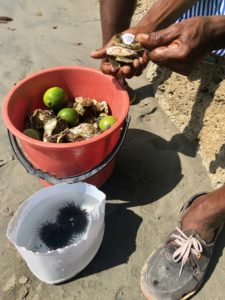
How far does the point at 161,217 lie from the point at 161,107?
0.81 metres

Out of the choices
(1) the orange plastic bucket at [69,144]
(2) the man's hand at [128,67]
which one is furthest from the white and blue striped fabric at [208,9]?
(1) the orange plastic bucket at [69,144]

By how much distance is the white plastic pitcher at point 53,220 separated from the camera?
4.90ft

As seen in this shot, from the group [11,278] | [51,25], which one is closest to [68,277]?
[11,278]

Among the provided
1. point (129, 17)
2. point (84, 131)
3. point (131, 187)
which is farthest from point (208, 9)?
point (131, 187)

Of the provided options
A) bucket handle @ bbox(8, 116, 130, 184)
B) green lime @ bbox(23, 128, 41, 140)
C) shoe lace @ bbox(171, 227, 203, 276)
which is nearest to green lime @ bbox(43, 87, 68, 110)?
green lime @ bbox(23, 128, 41, 140)

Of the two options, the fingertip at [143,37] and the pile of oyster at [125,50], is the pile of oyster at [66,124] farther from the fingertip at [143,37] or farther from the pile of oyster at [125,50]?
the fingertip at [143,37]

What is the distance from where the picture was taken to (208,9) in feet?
6.20

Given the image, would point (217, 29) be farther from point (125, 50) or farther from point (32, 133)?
point (32, 133)

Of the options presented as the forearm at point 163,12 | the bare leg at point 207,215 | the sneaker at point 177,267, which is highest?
→ the forearm at point 163,12

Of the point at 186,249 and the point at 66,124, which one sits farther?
the point at 66,124

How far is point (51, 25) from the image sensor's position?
315cm

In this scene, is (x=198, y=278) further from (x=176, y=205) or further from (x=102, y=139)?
(x=102, y=139)

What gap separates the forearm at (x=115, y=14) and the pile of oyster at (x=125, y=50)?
0.46 metres

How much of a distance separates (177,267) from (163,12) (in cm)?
117
